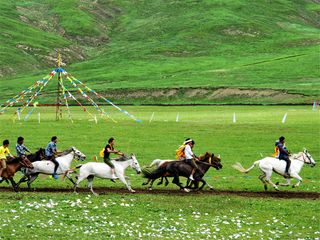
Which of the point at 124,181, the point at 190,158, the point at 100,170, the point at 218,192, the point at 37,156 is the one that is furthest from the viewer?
the point at 37,156

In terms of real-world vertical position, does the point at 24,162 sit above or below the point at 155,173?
above

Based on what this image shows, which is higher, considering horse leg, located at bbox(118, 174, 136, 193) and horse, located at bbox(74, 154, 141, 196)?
horse, located at bbox(74, 154, 141, 196)

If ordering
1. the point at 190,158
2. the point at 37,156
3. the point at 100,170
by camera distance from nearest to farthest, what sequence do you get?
the point at 100,170
the point at 190,158
the point at 37,156

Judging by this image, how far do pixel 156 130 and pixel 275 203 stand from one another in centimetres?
3313

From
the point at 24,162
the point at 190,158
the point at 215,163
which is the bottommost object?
the point at 24,162

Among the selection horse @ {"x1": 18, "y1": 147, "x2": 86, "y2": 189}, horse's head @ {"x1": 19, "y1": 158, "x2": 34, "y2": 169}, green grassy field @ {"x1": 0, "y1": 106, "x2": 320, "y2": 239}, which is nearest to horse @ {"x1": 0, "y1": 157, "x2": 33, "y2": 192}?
horse's head @ {"x1": 19, "y1": 158, "x2": 34, "y2": 169}

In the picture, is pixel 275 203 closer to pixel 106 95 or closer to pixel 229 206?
pixel 229 206

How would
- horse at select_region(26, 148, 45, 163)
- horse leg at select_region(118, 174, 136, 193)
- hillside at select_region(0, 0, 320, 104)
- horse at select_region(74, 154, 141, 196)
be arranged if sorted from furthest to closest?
hillside at select_region(0, 0, 320, 104)
horse at select_region(26, 148, 45, 163)
horse leg at select_region(118, 174, 136, 193)
horse at select_region(74, 154, 141, 196)

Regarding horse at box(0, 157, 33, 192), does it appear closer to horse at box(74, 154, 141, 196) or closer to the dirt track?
the dirt track

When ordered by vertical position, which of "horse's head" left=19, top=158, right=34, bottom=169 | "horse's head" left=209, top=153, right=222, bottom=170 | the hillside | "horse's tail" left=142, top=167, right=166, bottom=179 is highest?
the hillside

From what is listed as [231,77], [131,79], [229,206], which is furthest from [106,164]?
[131,79]

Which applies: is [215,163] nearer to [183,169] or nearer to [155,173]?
[183,169]

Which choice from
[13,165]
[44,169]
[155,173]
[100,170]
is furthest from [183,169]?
[13,165]

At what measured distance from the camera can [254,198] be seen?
28.6 meters
